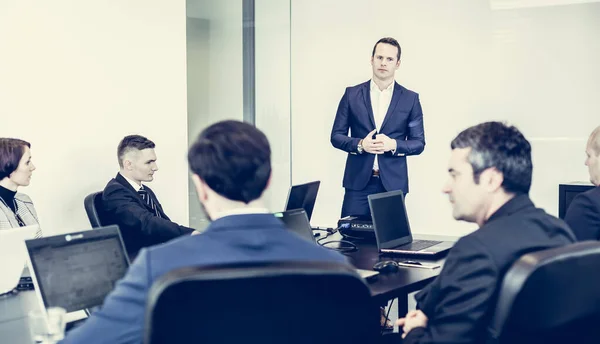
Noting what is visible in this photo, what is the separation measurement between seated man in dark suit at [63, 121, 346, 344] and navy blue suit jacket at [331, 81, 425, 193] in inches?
122

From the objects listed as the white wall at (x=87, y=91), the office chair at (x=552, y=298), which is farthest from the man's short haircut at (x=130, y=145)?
the office chair at (x=552, y=298)

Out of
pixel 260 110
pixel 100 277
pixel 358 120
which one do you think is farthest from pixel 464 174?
pixel 260 110

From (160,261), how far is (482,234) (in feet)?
2.87

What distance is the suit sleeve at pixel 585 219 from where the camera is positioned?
2.95 m

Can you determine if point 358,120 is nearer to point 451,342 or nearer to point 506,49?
point 506,49

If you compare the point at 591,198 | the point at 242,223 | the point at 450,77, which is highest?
the point at 450,77

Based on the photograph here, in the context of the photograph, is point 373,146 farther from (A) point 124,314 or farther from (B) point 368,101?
(A) point 124,314

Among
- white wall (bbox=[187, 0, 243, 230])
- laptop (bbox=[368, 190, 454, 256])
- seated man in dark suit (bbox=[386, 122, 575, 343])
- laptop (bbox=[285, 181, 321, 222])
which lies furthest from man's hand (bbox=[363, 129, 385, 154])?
seated man in dark suit (bbox=[386, 122, 575, 343])

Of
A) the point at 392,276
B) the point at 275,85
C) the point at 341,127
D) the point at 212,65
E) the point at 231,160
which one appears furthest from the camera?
the point at 275,85

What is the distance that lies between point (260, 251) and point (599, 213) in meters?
1.87

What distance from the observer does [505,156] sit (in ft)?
7.07

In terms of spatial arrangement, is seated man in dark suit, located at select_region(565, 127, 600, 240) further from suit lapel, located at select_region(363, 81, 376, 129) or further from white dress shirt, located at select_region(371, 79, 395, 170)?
white dress shirt, located at select_region(371, 79, 395, 170)

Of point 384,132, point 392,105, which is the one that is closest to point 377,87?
point 392,105

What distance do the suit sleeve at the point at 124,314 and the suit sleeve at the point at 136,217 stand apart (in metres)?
2.52
